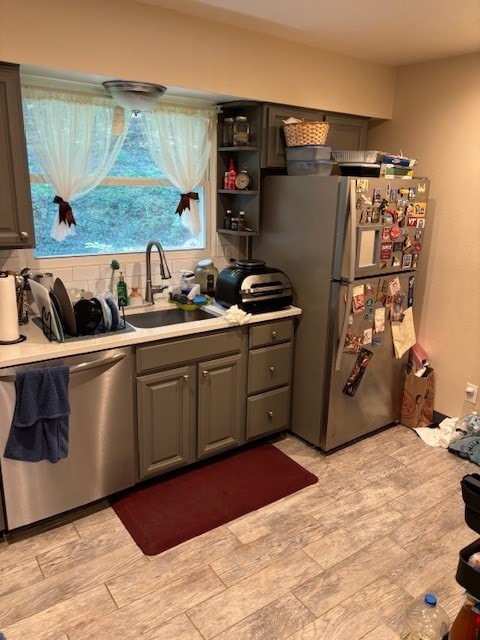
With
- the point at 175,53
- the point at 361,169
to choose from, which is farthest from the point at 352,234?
the point at 175,53

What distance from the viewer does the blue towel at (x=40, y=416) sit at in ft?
7.13

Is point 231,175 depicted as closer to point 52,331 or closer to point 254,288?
point 254,288

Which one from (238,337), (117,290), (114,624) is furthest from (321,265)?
(114,624)

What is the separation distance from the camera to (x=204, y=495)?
2730mm

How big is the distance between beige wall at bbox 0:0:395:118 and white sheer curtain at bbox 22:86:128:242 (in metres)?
0.41

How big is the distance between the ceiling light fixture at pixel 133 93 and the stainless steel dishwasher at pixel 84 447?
128 centimetres

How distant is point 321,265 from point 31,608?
218cm

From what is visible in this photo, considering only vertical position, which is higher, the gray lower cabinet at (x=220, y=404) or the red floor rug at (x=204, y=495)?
the gray lower cabinet at (x=220, y=404)

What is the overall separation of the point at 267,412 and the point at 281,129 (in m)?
1.76

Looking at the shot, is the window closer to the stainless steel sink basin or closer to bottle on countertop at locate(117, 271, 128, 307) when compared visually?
bottle on countertop at locate(117, 271, 128, 307)

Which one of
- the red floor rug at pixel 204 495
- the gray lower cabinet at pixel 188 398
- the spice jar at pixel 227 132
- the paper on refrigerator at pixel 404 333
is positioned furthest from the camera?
the paper on refrigerator at pixel 404 333

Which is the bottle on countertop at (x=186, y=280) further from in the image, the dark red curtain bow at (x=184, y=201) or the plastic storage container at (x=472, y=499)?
the plastic storage container at (x=472, y=499)

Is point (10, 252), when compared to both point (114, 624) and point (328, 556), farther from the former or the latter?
point (328, 556)

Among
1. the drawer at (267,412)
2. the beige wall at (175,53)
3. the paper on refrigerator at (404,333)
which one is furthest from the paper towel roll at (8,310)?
the paper on refrigerator at (404,333)
